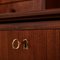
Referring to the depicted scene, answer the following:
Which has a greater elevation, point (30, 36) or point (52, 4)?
point (52, 4)

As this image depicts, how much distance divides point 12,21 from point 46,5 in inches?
6.6

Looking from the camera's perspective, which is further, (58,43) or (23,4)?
(23,4)

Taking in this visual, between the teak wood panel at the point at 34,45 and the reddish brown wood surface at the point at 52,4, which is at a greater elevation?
the reddish brown wood surface at the point at 52,4

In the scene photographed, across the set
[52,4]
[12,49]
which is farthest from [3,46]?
[52,4]

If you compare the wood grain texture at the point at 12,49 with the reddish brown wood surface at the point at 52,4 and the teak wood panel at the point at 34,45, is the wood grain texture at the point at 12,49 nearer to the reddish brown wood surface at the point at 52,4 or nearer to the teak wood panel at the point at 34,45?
the teak wood panel at the point at 34,45

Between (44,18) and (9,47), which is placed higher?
(44,18)

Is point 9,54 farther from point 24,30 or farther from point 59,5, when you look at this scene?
point 59,5

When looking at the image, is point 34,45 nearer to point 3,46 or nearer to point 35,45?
point 35,45

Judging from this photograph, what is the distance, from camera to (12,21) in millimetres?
674

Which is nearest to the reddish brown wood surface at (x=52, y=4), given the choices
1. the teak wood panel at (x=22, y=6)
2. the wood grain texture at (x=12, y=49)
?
the teak wood panel at (x=22, y=6)

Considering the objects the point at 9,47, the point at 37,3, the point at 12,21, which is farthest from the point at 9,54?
the point at 37,3

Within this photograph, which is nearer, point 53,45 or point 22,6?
point 53,45

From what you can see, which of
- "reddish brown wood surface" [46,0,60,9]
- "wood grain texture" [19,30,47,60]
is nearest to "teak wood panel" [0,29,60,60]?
"wood grain texture" [19,30,47,60]

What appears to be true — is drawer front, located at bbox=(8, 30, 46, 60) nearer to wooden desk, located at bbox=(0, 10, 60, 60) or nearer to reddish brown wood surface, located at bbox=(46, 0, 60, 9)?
wooden desk, located at bbox=(0, 10, 60, 60)
